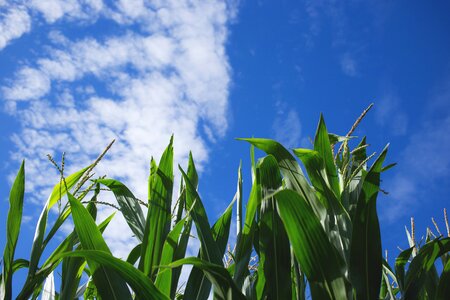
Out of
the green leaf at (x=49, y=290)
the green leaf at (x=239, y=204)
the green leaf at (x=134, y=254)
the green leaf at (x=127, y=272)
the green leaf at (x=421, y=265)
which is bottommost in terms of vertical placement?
A: the green leaf at (x=127, y=272)

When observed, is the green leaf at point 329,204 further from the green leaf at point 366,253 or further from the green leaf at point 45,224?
the green leaf at point 45,224

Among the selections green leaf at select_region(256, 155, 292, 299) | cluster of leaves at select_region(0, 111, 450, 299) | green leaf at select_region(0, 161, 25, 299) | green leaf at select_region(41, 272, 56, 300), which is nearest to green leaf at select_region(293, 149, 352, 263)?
cluster of leaves at select_region(0, 111, 450, 299)

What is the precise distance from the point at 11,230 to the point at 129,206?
0.34m

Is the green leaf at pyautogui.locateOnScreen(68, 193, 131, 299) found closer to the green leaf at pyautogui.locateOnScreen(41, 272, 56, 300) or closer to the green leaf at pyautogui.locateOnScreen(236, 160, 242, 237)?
the green leaf at pyautogui.locateOnScreen(236, 160, 242, 237)

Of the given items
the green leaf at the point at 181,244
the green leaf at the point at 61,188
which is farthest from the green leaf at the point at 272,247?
the green leaf at the point at 61,188

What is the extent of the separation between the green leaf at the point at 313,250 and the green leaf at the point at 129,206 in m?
0.52

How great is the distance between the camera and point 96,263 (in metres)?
1.12

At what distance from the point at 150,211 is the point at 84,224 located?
19 centimetres

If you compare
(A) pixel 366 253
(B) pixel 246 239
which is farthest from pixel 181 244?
(A) pixel 366 253

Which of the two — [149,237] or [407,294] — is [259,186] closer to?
[149,237]

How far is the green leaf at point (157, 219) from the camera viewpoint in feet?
4.05

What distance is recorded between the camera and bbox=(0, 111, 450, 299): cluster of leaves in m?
1.07

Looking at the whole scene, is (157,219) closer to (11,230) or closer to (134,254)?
(134,254)

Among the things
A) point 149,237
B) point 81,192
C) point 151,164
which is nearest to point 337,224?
point 149,237
